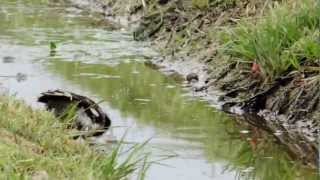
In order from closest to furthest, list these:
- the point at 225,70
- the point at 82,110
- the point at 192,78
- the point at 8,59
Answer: the point at 82,110
the point at 225,70
the point at 192,78
the point at 8,59

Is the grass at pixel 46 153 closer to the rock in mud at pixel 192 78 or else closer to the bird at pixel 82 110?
the bird at pixel 82 110

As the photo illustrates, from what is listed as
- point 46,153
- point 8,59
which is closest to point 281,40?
point 46,153

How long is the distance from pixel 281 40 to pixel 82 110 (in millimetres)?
2235

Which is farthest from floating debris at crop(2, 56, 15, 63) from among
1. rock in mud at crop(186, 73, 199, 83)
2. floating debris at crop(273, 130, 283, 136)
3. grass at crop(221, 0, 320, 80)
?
floating debris at crop(273, 130, 283, 136)

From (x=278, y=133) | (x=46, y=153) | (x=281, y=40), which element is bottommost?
(x=278, y=133)

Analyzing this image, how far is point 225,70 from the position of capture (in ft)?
30.3

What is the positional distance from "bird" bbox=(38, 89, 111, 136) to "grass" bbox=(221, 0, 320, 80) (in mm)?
1756

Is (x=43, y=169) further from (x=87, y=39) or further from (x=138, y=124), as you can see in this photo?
(x=87, y=39)

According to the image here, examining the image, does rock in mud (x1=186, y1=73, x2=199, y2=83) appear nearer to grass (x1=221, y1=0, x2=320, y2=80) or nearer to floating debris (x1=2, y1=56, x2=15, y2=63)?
grass (x1=221, y1=0, x2=320, y2=80)

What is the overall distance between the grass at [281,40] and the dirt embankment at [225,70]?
12 cm

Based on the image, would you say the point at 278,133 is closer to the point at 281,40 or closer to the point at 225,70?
the point at 281,40

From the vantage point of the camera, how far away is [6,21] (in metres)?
13.8

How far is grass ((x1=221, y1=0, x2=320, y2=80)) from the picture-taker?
8273 mm

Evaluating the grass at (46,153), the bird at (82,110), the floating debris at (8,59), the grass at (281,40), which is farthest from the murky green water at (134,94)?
the grass at (281,40)
